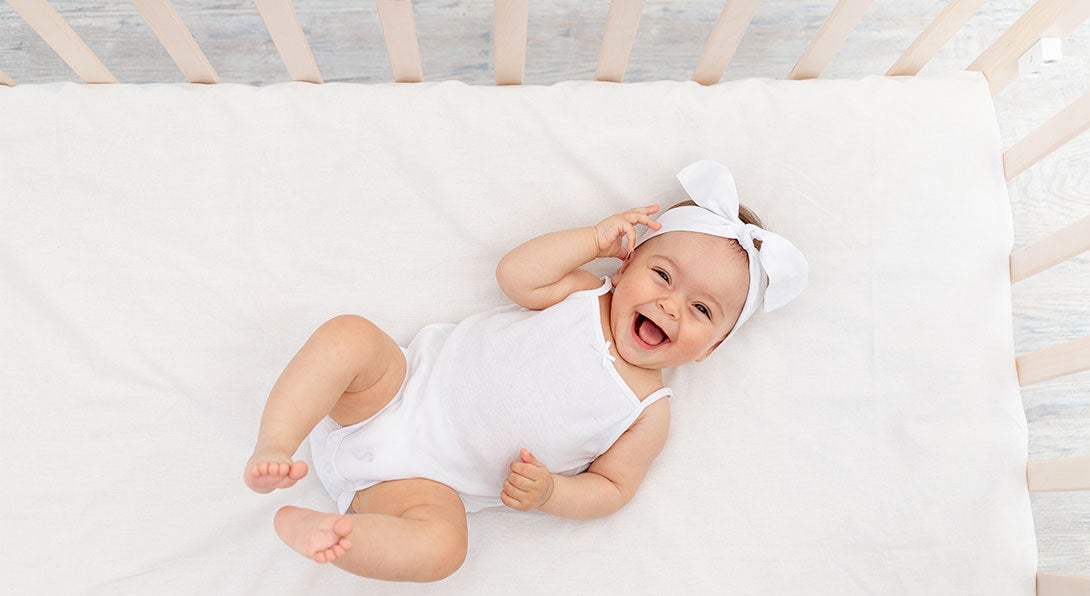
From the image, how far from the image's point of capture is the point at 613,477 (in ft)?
3.93

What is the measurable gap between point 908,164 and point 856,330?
0.28m

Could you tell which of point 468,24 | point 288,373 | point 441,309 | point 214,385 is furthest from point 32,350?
point 468,24

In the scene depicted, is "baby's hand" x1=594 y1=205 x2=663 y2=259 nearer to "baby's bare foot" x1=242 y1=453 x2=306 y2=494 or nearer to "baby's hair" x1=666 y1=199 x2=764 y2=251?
"baby's hair" x1=666 y1=199 x2=764 y2=251

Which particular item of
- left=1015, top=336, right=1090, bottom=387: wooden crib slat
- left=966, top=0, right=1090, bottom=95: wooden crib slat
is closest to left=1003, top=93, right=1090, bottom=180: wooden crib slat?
left=966, top=0, right=1090, bottom=95: wooden crib slat

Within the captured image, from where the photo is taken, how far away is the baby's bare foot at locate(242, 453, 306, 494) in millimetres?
934

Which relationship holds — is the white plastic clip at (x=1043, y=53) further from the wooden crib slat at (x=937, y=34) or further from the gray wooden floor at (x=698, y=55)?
the gray wooden floor at (x=698, y=55)

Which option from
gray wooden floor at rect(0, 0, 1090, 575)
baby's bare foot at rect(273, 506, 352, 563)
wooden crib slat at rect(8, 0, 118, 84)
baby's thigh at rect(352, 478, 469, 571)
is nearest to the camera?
baby's bare foot at rect(273, 506, 352, 563)

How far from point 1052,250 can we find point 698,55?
793 millimetres

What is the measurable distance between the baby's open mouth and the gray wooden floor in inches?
28.7

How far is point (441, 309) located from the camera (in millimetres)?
1288

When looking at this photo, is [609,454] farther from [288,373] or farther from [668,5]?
[668,5]

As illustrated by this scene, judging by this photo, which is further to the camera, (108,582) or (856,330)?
(856,330)

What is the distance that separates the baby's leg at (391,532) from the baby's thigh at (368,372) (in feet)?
0.36

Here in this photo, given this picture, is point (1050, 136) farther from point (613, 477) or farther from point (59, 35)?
point (59, 35)
